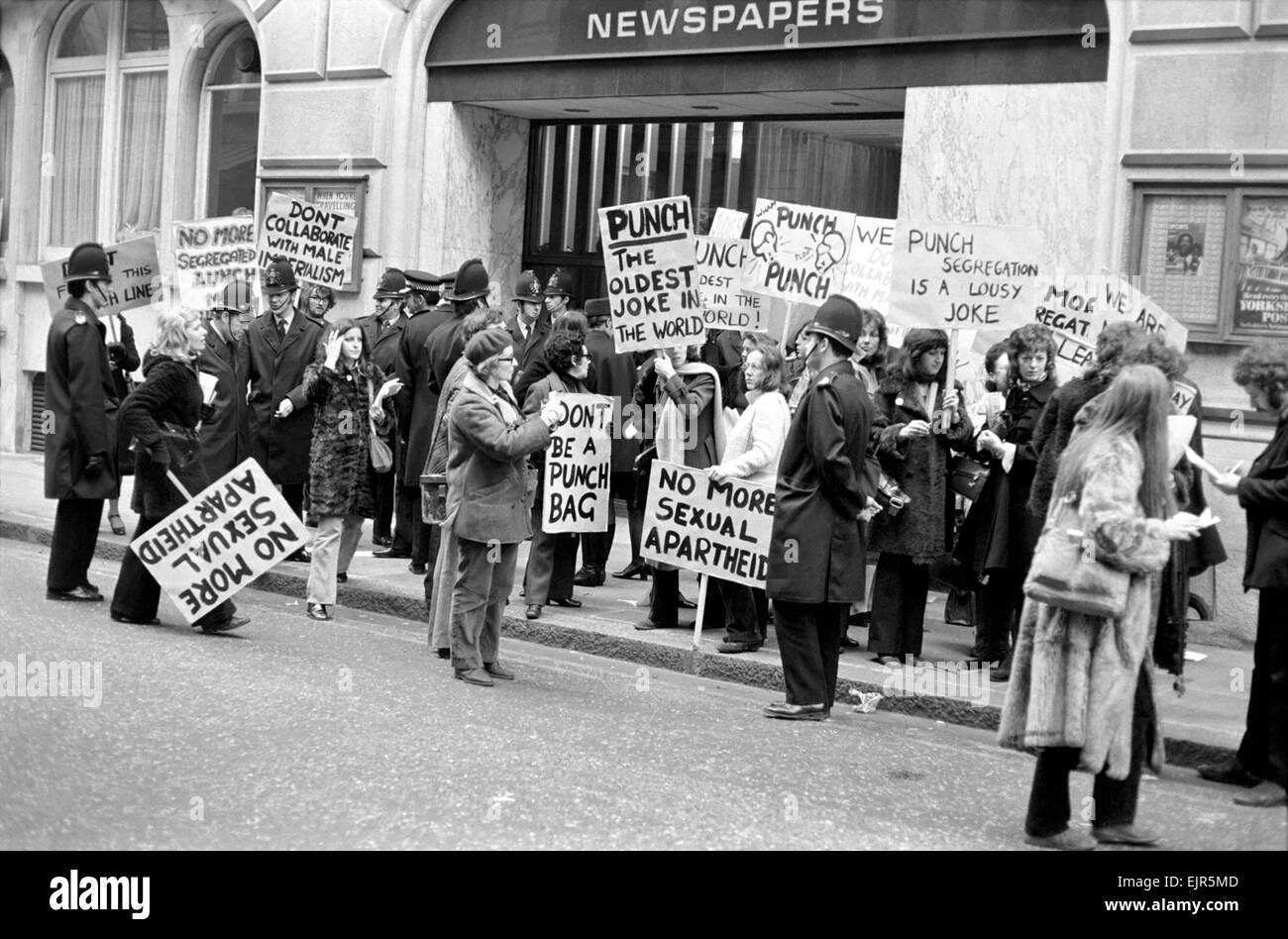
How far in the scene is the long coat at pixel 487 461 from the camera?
8.82 m

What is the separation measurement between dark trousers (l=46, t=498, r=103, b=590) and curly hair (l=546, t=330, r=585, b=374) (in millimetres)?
3008

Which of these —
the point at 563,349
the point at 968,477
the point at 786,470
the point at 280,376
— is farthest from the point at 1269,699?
the point at 280,376

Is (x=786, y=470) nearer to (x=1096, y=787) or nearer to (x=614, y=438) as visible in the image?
(x=1096, y=787)

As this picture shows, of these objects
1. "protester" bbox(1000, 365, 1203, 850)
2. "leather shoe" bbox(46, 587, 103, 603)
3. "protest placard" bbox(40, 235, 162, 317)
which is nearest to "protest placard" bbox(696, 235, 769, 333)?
"leather shoe" bbox(46, 587, 103, 603)

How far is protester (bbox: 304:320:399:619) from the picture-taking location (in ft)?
35.5

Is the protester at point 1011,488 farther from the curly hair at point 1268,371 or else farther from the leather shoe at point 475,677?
the leather shoe at point 475,677

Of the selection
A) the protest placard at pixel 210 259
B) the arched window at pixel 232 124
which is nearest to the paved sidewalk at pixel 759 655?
the protest placard at pixel 210 259

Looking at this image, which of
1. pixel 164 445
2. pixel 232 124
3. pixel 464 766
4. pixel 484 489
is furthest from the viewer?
pixel 232 124

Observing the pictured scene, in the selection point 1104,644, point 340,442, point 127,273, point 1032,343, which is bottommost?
point 1104,644

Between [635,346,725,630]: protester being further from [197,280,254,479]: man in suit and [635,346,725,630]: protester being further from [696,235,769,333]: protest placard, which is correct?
[197,280,254,479]: man in suit

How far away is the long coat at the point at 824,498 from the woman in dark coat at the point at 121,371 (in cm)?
637

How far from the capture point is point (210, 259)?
1448 centimetres

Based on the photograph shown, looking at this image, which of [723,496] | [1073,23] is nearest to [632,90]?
[1073,23]

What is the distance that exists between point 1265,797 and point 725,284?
5.71 m
